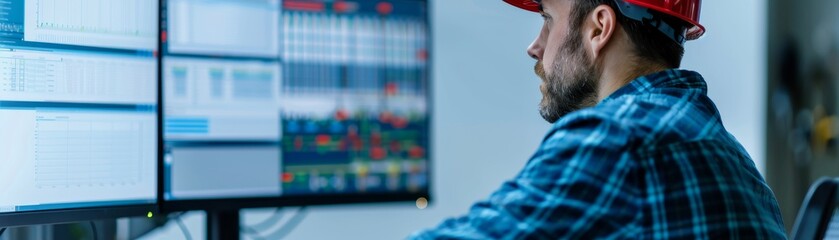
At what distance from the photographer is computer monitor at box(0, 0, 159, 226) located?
1.03m

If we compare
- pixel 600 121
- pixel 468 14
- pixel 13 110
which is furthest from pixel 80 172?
pixel 468 14

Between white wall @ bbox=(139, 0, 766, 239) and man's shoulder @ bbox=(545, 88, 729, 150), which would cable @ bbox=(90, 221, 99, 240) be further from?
man's shoulder @ bbox=(545, 88, 729, 150)

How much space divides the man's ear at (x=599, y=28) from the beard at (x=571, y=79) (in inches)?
0.6

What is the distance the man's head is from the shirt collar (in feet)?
0.26

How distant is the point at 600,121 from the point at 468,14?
1.19 metres

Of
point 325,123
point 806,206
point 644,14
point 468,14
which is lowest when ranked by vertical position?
point 806,206

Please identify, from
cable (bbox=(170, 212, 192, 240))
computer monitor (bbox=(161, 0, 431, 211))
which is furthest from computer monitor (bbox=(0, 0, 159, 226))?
cable (bbox=(170, 212, 192, 240))

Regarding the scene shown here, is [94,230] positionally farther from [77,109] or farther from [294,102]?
[294,102]

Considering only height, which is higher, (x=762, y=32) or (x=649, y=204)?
(x=762, y=32)

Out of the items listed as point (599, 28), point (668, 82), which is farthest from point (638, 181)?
point (599, 28)

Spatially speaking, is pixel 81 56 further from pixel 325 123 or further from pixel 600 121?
pixel 600 121

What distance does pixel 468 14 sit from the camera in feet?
6.46

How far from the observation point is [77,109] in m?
1.11

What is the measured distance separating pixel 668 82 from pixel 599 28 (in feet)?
0.43
